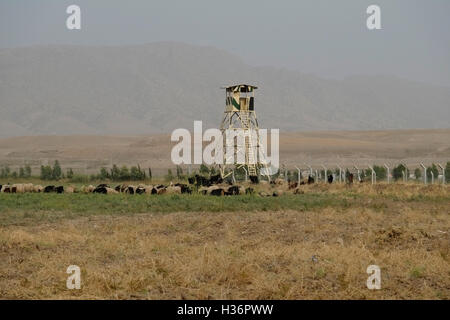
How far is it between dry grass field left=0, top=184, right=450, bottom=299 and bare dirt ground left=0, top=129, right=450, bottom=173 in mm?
51424

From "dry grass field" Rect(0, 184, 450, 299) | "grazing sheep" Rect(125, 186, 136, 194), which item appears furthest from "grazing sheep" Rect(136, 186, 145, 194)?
"dry grass field" Rect(0, 184, 450, 299)

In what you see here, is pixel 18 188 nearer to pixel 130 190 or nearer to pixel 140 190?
pixel 130 190

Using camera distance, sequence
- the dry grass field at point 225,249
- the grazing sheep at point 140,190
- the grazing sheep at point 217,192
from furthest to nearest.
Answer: the grazing sheep at point 140,190 < the grazing sheep at point 217,192 < the dry grass field at point 225,249

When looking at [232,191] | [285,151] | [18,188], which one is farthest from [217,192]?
[285,151]

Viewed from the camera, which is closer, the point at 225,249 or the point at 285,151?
the point at 225,249

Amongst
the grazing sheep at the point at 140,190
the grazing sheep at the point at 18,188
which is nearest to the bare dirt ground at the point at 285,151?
the grazing sheep at the point at 18,188

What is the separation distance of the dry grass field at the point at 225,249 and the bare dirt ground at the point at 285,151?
51424 millimetres

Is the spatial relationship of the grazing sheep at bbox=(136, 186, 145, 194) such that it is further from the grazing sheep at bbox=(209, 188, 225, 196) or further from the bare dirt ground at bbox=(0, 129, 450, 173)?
the bare dirt ground at bbox=(0, 129, 450, 173)

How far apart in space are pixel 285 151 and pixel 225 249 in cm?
8627

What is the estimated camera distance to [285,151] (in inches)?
3944

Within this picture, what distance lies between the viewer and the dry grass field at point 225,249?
10.8m

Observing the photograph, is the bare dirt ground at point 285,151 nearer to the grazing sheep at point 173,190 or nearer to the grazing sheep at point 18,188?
the grazing sheep at point 18,188
